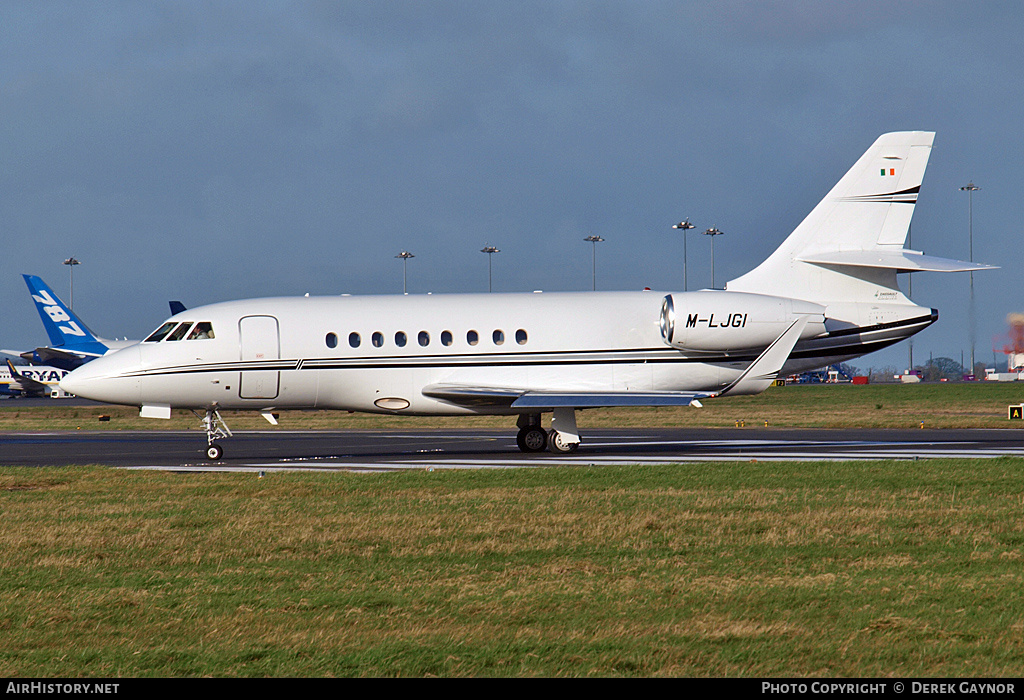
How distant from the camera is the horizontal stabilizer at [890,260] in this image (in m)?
22.9

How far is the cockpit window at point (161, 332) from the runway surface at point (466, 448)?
8.83 feet

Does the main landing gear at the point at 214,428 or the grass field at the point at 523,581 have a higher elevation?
the main landing gear at the point at 214,428

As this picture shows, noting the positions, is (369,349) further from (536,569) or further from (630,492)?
(536,569)

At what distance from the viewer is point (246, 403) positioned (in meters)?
23.4

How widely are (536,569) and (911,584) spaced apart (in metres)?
3.12

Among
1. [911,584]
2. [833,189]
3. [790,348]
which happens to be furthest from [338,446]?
[911,584]

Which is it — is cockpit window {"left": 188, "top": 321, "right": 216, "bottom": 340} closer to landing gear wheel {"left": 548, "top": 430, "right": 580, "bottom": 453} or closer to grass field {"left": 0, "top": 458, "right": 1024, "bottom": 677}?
landing gear wheel {"left": 548, "top": 430, "right": 580, "bottom": 453}

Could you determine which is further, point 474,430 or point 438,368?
point 474,430

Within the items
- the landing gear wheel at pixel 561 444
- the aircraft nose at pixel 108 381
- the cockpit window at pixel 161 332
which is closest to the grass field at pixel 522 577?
the aircraft nose at pixel 108 381

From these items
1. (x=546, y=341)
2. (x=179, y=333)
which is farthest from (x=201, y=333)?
(x=546, y=341)

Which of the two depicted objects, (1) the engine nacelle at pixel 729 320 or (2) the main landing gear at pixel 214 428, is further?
(1) the engine nacelle at pixel 729 320

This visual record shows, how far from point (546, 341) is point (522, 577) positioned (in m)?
15.0

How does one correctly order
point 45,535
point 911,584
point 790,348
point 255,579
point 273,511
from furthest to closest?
point 790,348
point 273,511
point 45,535
point 255,579
point 911,584

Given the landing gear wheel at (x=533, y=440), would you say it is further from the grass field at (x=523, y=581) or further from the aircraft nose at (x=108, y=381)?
the grass field at (x=523, y=581)
